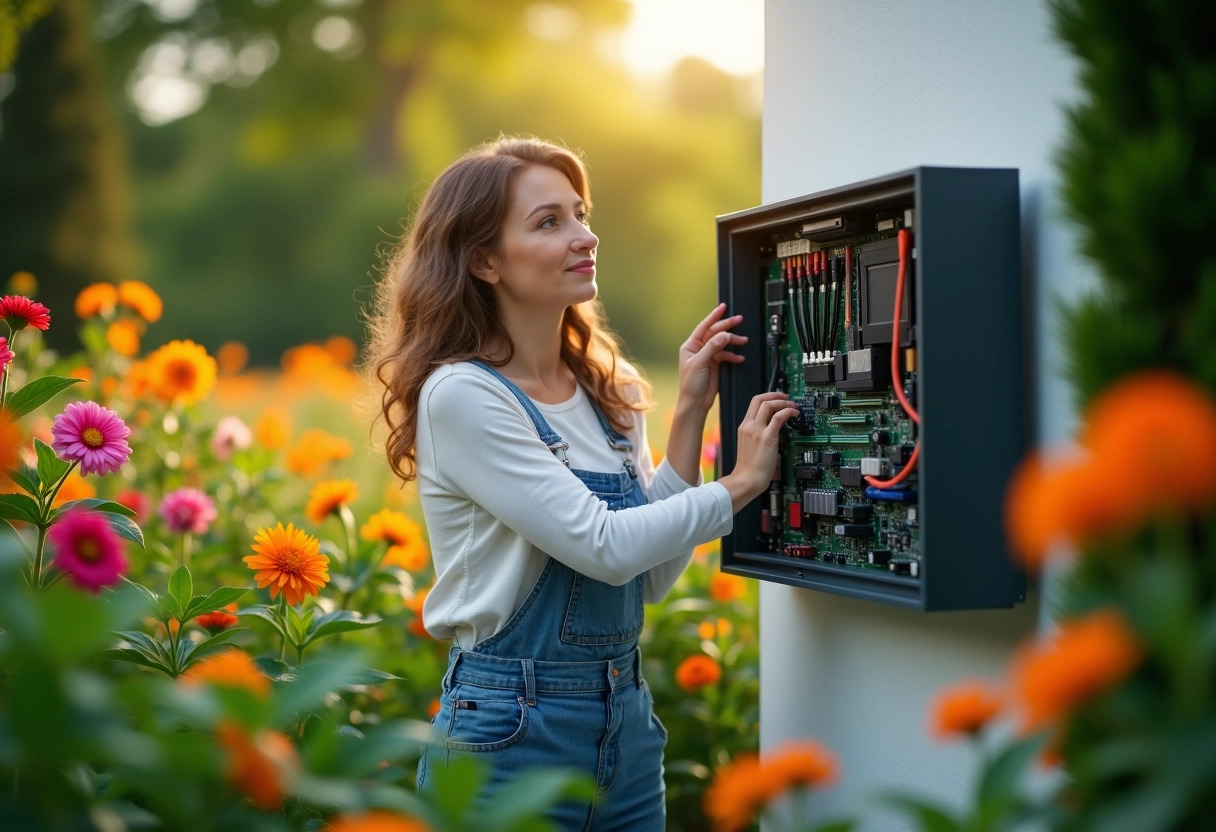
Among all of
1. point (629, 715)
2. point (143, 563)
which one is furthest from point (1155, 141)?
point (143, 563)

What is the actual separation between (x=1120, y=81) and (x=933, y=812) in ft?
2.65

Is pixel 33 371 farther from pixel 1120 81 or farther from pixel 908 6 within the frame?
pixel 1120 81

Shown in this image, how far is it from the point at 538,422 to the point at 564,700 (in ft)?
1.81

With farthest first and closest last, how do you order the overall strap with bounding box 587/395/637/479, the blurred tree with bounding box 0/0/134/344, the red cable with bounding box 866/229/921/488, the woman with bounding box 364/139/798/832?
the blurred tree with bounding box 0/0/134/344
the overall strap with bounding box 587/395/637/479
the woman with bounding box 364/139/798/832
the red cable with bounding box 866/229/921/488

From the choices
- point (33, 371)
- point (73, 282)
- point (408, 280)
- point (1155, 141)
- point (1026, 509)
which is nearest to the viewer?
point (1026, 509)

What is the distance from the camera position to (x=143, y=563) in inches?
131

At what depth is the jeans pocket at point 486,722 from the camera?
2072 millimetres

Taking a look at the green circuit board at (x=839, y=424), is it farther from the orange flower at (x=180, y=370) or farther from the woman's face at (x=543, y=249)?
the orange flower at (x=180, y=370)

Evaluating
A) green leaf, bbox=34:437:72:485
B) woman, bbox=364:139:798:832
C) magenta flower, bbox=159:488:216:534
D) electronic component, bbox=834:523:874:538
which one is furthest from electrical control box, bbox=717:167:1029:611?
magenta flower, bbox=159:488:216:534

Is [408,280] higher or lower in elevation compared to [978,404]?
higher

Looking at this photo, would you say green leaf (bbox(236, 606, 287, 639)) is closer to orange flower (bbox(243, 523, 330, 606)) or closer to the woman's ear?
orange flower (bbox(243, 523, 330, 606))

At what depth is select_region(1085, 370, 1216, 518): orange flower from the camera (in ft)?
2.58

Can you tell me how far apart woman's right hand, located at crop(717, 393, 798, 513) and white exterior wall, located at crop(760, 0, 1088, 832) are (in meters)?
0.33

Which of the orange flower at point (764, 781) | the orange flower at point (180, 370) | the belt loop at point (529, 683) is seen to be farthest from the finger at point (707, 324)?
the orange flower at point (180, 370)
